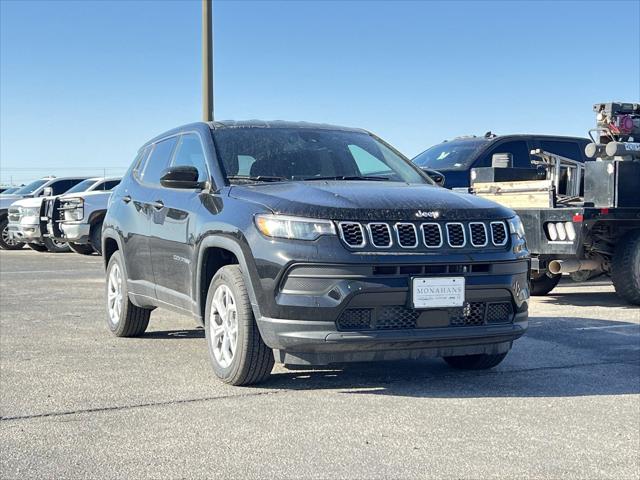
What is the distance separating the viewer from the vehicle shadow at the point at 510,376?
5.22m

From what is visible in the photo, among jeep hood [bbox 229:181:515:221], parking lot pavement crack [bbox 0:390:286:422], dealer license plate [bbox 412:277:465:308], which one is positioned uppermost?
jeep hood [bbox 229:181:515:221]

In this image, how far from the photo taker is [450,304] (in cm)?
486

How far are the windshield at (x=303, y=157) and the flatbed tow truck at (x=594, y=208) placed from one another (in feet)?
9.81

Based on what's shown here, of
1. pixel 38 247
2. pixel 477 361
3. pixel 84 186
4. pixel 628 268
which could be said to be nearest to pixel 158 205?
pixel 477 361

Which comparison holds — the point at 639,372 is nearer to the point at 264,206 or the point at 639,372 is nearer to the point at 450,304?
the point at 450,304

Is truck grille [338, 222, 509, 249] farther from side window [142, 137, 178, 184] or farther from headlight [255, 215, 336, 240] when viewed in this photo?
side window [142, 137, 178, 184]

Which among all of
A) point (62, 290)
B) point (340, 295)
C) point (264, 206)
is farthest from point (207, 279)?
point (62, 290)

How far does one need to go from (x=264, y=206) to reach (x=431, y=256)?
1010mm

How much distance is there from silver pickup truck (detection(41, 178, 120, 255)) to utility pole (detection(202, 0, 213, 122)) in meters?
4.10

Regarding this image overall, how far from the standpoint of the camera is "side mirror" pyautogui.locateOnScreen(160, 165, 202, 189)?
18.6 feet

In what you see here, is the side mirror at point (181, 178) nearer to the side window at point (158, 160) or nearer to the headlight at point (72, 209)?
the side window at point (158, 160)

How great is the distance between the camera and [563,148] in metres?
13.3

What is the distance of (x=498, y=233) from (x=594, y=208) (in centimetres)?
401

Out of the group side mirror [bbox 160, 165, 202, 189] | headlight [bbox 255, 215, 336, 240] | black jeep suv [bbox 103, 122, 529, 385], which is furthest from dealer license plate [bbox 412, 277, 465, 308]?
side mirror [bbox 160, 165, 202, 189]
